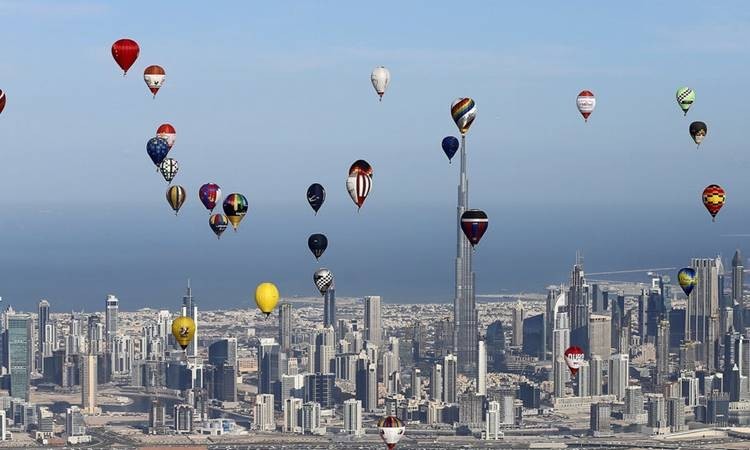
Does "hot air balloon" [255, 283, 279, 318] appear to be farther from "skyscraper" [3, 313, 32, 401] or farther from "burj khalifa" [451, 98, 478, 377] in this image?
"skyscraper" [3, 313, 32, 401]

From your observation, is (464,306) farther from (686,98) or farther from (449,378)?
(686,98)

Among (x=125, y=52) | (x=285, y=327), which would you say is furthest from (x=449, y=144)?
(x=285, y=327)

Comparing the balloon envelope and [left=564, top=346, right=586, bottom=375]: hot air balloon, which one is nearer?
the balloon envelope

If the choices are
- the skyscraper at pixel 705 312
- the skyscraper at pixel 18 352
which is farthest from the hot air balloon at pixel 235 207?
the skyscraper at pixel 705 312

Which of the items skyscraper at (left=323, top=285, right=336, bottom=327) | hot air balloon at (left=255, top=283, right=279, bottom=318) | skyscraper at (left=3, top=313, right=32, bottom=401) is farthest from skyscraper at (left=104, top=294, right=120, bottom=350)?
hot air balloon at (left=255, top=283, right=279, bottom=318)

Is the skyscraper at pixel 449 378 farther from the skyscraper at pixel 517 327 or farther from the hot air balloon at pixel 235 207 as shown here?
the hot air balloon at pixel 235 207

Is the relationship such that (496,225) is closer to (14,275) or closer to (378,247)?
(378,247)

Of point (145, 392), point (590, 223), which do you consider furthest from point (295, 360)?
point (590, 223)
